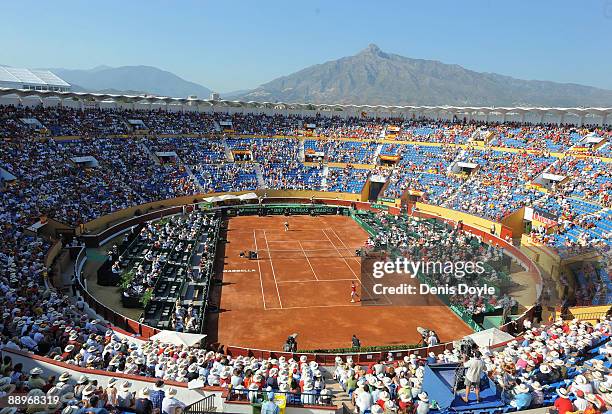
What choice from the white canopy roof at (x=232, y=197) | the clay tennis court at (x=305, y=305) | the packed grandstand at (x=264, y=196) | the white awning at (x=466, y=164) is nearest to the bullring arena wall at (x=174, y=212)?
the packed grandstand at (x=264, y=196)

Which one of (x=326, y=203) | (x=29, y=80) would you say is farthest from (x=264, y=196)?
(x=29, y=80)

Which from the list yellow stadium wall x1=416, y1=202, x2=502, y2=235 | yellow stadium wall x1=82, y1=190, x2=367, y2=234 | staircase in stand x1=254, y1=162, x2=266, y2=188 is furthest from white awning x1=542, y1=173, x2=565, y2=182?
staircase in stand x1=254, y1=162, x2=266, y2=188

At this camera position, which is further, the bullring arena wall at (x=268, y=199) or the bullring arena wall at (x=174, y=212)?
the bullring arena wall at (x=268, y=199)

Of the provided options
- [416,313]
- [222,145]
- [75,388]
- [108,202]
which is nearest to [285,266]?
[416,313]

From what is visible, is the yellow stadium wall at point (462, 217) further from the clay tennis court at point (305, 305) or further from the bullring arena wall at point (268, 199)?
the clay tennis court at point (305, 305)

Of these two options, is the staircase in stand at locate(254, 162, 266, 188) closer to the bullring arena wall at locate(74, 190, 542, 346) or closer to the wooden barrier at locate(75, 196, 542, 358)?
the bullring arena wall at locate(74, 190, 542, 346)
